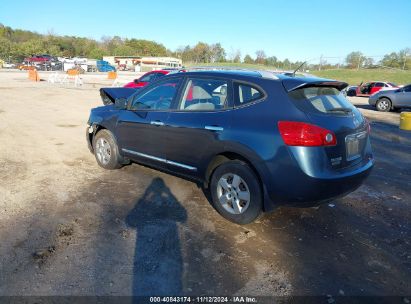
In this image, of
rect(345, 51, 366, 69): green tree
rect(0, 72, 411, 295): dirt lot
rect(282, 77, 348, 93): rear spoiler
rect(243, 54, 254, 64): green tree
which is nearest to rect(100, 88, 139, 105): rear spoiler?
rect(0, 72, 411, 295): dirt lot

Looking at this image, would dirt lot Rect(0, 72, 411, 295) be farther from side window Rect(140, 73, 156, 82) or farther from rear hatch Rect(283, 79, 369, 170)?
side window Rect(140, 73, 156, 82)

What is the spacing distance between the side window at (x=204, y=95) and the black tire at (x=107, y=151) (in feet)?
5.56

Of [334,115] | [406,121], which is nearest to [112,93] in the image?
[334,115]

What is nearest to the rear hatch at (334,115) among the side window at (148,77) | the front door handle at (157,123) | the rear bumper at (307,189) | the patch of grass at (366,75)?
the rear bumper at (307,189)

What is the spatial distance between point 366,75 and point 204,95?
143 feet

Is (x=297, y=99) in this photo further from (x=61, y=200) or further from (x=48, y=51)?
(x=48, y=51)

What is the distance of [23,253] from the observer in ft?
11.2

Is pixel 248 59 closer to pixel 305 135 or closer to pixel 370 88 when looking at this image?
pixel 370 88

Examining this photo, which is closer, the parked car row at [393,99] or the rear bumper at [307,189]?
the rear bumper at [307,189]

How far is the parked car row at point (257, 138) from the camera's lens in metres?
3.60

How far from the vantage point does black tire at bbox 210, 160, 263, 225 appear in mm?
3938

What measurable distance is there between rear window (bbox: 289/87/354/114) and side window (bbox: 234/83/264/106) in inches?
15.1

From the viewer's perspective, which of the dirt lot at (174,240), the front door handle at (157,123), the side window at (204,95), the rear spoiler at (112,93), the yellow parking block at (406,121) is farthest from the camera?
the yellow parking block at (406,121)

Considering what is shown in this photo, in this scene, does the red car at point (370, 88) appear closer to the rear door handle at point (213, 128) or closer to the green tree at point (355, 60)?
the green tree at point (355, 60)
